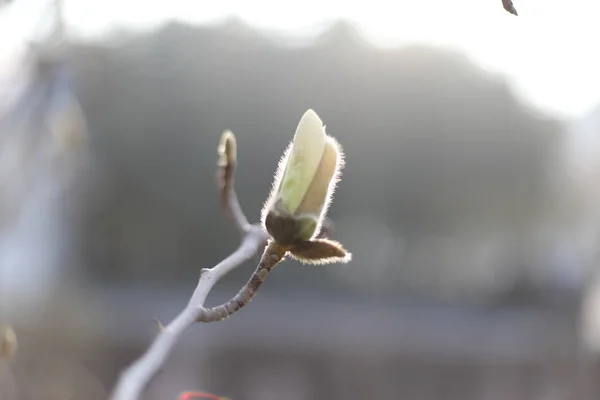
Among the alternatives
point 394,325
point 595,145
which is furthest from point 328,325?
point 595,145

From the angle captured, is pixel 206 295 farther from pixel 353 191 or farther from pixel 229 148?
pixel 353 191

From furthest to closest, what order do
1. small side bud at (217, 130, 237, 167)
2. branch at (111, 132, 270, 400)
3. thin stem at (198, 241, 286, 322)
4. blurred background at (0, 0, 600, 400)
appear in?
1. blurred background at (0, 0, 600, 400)
2. small side bud at (217, 130, 237, 167)
3. thin stem at (198, 241, 286, 322)
4. branch at (111, 132, 270, 400)

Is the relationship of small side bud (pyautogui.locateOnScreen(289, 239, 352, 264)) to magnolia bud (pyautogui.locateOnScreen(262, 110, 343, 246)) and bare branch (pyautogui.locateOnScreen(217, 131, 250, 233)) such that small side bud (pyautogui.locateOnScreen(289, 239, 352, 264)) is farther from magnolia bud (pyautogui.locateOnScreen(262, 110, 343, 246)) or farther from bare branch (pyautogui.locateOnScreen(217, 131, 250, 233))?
bare branch (pyautogui.locateOnScreen(217, 131, 250, 233))

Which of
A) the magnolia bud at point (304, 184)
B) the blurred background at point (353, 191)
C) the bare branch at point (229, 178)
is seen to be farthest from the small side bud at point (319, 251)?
the blurred background at point (353, 191)

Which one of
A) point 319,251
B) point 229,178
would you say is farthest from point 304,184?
point 229,178

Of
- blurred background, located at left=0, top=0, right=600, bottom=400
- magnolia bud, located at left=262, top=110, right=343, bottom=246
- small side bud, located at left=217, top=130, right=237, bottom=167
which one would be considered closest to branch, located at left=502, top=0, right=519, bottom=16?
magnolia bud, located at left=262, top=110, right=343, bottom=246

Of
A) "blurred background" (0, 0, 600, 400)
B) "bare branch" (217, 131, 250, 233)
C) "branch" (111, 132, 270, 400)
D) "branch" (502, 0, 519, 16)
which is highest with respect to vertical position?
"blurred background" (0, 0, 600, 400)

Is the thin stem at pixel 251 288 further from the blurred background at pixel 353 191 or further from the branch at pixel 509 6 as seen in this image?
the blurred background at pixel 353 191

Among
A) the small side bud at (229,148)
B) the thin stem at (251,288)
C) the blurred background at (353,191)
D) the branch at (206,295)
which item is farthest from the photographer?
the blurred background at (353,191)
